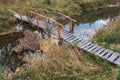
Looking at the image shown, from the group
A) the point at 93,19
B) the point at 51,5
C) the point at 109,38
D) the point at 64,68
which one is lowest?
the point at 93,19

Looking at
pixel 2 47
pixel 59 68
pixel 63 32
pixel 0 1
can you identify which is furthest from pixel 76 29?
pixel 59 68

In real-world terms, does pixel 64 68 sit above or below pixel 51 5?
below

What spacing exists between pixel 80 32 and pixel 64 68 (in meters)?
7.66

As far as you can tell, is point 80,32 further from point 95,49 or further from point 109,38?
point 95,49

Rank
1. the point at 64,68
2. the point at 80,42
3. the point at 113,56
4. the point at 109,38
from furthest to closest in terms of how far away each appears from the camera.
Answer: the point at 109,38 → the point at 80,42 → the point at 113,56 → the point at 64,68

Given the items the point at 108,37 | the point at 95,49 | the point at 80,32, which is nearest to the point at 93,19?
the point at 80,32

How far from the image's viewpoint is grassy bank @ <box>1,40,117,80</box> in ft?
28.6

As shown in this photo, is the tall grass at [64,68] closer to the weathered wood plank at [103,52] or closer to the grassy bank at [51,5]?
the weathered wood plank at [103,52]

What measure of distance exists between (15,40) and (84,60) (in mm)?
6469

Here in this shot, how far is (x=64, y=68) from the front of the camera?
9.09 m

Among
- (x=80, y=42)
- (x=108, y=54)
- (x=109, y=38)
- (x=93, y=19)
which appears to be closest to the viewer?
(x=108, y=54)

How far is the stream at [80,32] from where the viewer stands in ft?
39.2

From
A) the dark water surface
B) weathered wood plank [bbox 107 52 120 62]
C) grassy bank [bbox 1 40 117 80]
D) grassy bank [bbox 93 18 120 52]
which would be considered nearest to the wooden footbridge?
weathered wood plank [bbox 107 52 120 62]

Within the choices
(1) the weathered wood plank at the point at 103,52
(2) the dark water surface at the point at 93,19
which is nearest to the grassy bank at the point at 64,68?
(1) the weathered wood plank at the point at 103,52
